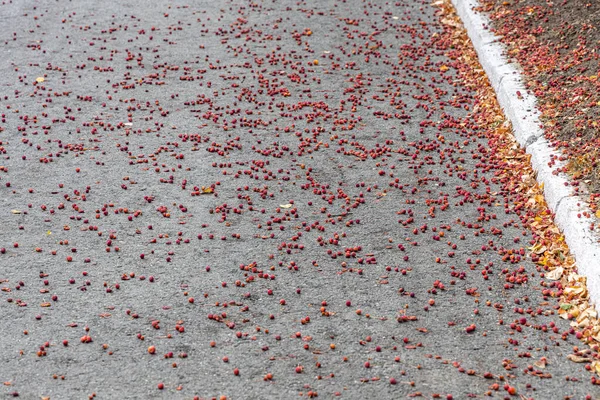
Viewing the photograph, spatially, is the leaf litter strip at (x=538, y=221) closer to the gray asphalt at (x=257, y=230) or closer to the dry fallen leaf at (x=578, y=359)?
the dry fallen leaf at (x=578, y=359)

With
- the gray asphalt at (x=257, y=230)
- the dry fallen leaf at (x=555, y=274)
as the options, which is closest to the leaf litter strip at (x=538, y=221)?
the dry fallen leaf at (x=555, y=274)

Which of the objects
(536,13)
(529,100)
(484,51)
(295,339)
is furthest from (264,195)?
(536,13)

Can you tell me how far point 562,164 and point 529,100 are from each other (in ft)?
4.86

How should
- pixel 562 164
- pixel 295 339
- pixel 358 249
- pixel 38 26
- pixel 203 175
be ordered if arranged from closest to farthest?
pixel 295 339 → pixel 358 249 → pixel 562 164 → pixel 203 175 → pixel 38 26

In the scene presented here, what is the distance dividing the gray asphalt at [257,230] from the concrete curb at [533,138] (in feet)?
1.21

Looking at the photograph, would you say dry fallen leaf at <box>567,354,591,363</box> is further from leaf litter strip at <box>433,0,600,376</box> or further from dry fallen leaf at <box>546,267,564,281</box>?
dry fallen leaf at <box>546,267,564,281</box>

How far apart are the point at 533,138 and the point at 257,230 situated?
308 centimetres

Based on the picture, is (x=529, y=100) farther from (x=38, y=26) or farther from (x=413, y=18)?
(x=38, y=26)

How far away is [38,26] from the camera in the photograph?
10.8m

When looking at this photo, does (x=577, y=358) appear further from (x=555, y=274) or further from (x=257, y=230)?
(x=257, y=230)

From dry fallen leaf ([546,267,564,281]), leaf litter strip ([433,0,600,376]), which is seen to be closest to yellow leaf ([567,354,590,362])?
leaf litter strip ([433,0,600,376])

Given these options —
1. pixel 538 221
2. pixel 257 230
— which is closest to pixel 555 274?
pixel 538 221

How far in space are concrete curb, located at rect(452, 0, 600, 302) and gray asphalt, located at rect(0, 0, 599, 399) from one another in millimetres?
367

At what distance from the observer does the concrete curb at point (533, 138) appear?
5.37 m
